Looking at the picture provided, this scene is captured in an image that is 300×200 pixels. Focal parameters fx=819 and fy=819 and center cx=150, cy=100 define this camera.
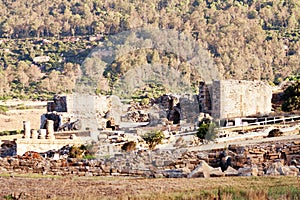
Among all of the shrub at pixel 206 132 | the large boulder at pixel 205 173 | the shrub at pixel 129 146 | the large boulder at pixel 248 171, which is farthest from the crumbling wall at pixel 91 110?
the large boulder at pixel 248 171

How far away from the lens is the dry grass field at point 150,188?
Answer: 11.4 meters

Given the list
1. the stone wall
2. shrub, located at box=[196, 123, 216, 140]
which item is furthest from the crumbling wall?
shrub, located at box=[196, 123, 216, 140]

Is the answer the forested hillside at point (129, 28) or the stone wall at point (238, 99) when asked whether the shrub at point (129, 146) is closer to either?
the stone wall at point (238, 99)

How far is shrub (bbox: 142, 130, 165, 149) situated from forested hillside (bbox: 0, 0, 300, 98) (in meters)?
40.3

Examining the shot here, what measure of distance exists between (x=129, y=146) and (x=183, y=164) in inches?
183

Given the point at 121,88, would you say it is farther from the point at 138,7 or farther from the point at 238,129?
the point at 138,7

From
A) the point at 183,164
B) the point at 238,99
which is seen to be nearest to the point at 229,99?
the point at 238,99

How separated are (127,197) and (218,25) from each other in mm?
79348

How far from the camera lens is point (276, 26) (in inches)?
3511

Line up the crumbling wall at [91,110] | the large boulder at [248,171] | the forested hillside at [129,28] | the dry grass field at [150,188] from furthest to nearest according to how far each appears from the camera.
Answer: the forested hillside at [129,28], the crumbling wall at [91,110], the large boulder at [248,171], the dry grass field at [150,188]

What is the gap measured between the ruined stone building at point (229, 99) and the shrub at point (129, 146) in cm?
708

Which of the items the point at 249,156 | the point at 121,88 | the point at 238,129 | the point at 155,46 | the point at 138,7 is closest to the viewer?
the point at 249,156

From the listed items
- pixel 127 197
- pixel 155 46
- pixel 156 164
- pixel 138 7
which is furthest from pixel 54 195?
pixel 138 7

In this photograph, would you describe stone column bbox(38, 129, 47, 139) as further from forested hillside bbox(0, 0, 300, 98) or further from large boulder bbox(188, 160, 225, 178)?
forested hillside bbox(0, 0, 300, 98)
